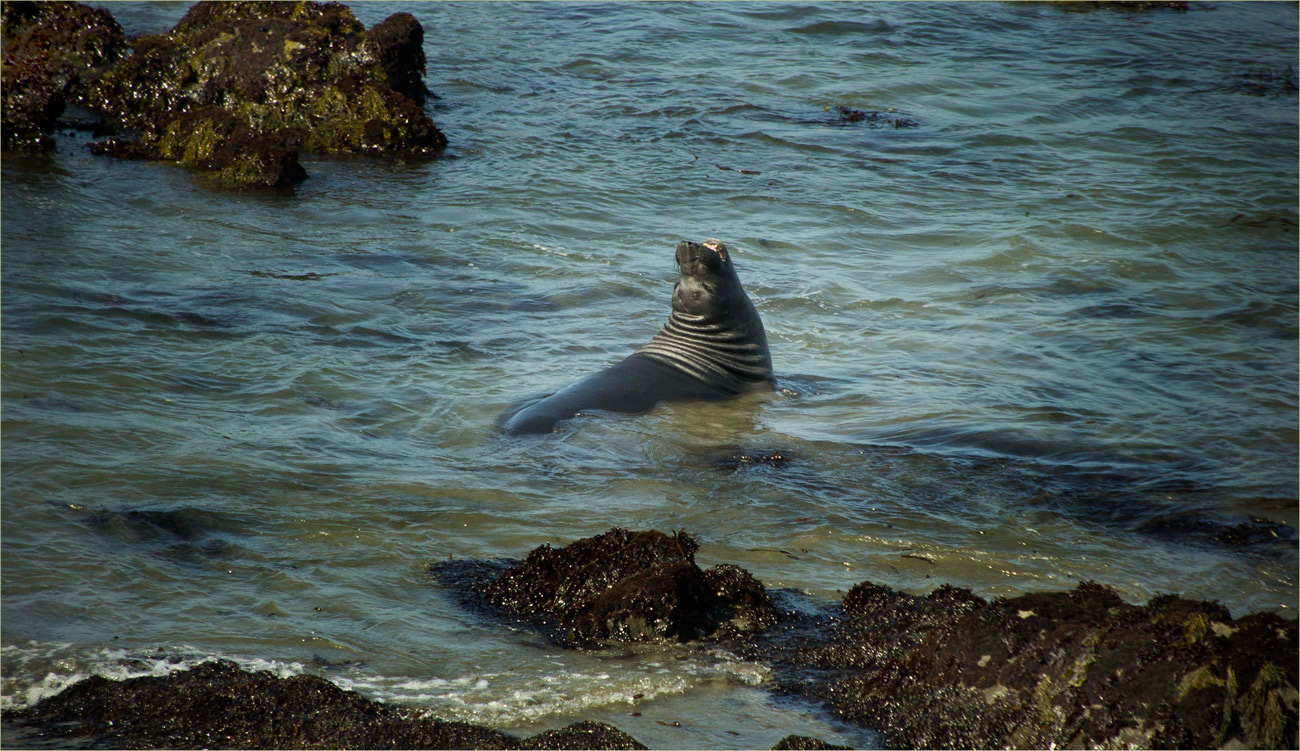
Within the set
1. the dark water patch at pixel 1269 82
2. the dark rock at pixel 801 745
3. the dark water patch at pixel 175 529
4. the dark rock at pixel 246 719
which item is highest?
the dark water patch at pixel 1269 82

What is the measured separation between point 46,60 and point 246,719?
1317 cm

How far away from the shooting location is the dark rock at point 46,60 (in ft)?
43.2

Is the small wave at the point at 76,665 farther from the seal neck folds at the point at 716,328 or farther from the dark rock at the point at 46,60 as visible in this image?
the dark rock at the point at 46,60

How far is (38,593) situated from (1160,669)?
414cm

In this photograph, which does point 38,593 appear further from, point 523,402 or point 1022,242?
point 1022,242

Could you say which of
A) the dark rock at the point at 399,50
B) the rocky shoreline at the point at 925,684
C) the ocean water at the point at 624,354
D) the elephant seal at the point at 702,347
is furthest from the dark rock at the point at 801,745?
the dark rock at the point at 399,50

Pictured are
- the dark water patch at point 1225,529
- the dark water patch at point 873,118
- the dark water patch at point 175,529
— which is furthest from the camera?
the dark water patch at point 873,118

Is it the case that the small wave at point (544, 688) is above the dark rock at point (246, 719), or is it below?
below

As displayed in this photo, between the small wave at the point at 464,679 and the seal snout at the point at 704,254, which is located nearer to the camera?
the small wave at the point at 464,679

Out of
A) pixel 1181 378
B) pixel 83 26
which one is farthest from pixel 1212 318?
pixel 83 26

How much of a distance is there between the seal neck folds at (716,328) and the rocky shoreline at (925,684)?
4072mm

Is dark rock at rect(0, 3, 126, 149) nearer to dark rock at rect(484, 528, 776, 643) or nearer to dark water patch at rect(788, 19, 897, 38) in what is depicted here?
dark rock at rect(484, 528, 776, 643)

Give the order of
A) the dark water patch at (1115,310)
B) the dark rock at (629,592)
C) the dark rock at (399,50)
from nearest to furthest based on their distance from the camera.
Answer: the dark rock at (629,592) < the dark water patch at (1115,310) < the dark rock at (399,50)

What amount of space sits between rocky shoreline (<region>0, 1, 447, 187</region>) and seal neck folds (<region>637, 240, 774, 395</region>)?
7.06 metres
